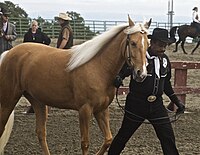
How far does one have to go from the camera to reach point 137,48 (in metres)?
4.78

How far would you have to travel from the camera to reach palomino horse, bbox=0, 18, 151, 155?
16.3ft

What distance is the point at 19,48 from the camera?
6109 millimetres

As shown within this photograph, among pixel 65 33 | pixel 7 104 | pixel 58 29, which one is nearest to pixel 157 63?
pixel 7 104

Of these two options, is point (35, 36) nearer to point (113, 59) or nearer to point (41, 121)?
point (41, 121)

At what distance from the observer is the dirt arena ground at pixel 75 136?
20.2ft

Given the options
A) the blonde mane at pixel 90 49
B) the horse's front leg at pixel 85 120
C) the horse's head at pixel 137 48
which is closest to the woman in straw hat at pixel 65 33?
the blonde mane at pixel 90 49

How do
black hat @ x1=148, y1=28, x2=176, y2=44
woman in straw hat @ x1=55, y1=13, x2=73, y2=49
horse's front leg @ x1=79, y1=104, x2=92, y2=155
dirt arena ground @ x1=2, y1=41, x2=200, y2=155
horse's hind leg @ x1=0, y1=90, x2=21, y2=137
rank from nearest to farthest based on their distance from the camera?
black hat @ x1=148, y1=28, x2=176, y2=44, horse's front leg @ x1=79, y1=104, x2=92, y2=155, horse's hind leg @ x1=0, y1=90, x2=21, y2=137, dirt arena ground @ x1=2, y1=41, x2=200, y2=155, woman in straw hat @ x1=55, y1=13, x2=73, y2=49

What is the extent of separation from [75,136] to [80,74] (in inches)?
70.2

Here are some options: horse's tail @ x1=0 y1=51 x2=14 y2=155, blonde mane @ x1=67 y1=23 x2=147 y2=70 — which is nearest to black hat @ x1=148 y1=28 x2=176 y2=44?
blonde mane @ x1=67 y1=23 x2=147 y2=70

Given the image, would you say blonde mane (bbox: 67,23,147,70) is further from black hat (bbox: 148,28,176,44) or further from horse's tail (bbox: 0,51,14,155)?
horse's tail (bbox: 0,51,14,155)

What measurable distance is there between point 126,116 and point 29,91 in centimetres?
144

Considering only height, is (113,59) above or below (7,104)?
above

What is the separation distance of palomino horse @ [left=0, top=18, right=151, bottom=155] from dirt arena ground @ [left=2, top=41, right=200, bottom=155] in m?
0.42

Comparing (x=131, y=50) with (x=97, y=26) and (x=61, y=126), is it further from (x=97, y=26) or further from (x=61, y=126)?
(x=97, y=26)
